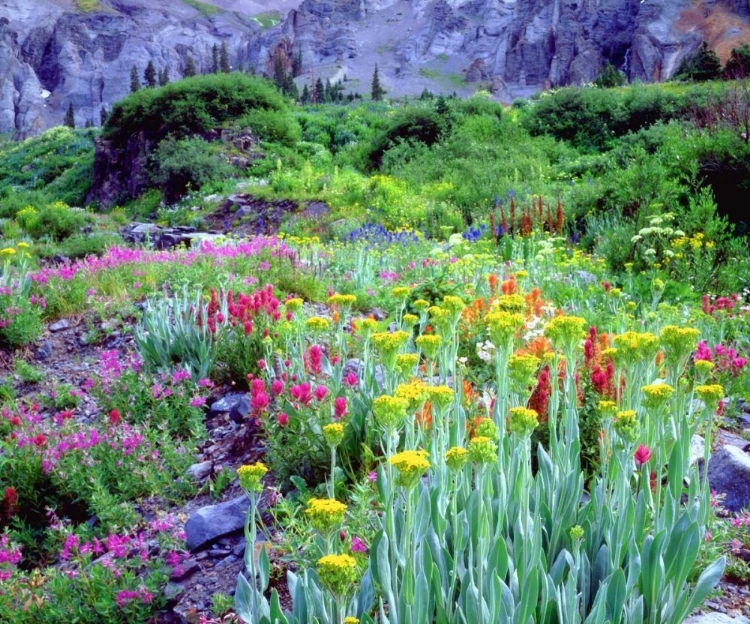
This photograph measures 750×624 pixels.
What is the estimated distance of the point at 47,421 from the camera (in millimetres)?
3633

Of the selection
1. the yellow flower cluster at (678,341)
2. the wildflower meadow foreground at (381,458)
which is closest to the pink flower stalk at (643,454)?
the wildflower meadow foreground at (381,458)

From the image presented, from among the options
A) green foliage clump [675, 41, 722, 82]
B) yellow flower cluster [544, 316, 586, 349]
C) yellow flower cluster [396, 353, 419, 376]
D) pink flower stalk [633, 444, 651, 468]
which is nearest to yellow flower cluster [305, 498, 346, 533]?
yellow flower cluster [396, 353, 419, 376]

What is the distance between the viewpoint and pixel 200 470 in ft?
10.6

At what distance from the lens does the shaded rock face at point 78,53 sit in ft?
421

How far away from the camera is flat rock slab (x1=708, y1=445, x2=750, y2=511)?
2541 mm

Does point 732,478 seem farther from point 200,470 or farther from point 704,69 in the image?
point 704,69

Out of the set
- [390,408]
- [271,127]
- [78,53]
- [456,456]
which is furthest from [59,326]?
[78,53]

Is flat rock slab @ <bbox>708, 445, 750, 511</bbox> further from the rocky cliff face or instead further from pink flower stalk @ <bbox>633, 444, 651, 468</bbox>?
the rocky cliff face

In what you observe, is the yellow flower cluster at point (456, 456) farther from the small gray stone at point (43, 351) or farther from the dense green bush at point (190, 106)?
the dense green bush at point (190, 106)

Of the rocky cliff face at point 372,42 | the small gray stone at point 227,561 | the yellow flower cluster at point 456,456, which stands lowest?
the small gray stone at point 227,561

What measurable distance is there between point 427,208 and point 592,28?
326 ft

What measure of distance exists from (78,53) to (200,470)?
167904 mm

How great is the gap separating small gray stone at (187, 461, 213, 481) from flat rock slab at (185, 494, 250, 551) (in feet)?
1.60

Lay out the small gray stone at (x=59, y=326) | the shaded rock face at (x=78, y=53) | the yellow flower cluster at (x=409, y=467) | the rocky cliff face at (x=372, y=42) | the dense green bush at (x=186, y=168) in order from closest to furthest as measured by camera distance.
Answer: the yellow flower cluster at (x=409, y=467) < the small gray stone at (x=59, y=326) < the dense green bush at (x=186, y=168) < the rocky cliff face at (x=372, y=42) < the shaded rock face at (x=78, y=53)
